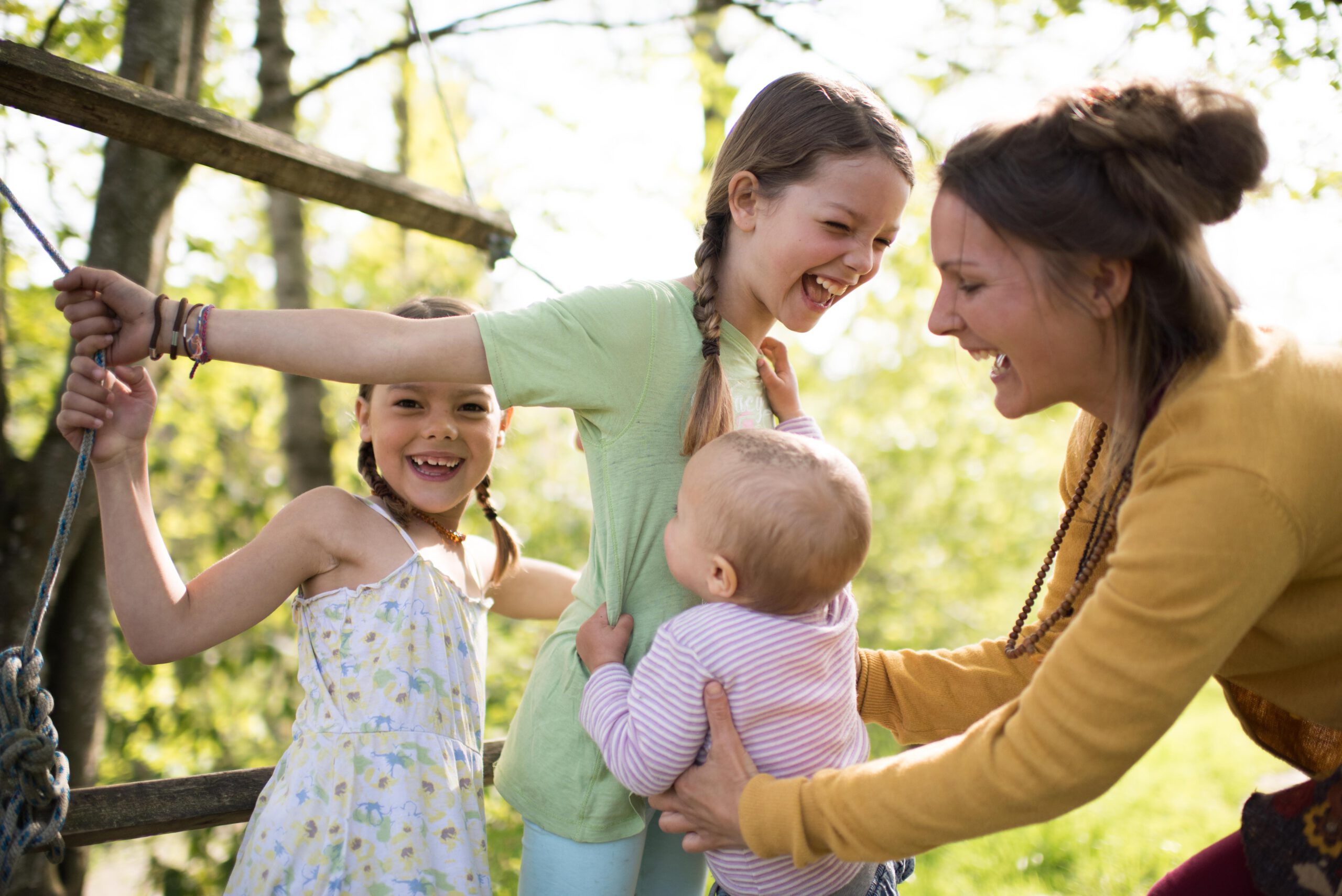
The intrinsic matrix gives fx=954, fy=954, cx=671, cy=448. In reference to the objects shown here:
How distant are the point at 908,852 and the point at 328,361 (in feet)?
3.72

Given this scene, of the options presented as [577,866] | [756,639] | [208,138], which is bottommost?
[577,866]

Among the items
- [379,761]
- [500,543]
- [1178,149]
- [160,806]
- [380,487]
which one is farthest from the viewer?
[500,543]

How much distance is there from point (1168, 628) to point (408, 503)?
4.52ft

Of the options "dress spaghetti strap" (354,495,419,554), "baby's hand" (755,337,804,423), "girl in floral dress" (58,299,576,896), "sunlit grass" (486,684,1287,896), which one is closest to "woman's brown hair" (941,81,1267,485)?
"baby's hand" (755,337,804,423)

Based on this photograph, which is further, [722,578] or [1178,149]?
[722,578]

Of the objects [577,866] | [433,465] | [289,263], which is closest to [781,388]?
[433,465]

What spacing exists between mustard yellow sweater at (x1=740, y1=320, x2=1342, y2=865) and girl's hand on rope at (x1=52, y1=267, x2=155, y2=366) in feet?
3.87

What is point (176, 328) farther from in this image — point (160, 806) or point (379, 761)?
point (160, 806)

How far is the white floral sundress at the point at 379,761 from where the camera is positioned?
1.66 meters

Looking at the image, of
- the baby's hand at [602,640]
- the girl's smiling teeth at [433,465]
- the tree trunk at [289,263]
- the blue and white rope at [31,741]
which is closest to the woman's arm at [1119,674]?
the baby's hand at [602,640]

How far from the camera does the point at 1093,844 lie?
14.8ft

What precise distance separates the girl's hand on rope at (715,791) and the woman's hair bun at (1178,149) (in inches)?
37.0

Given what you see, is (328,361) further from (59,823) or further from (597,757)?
(59,823)

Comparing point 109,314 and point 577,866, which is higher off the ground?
point 109,314
